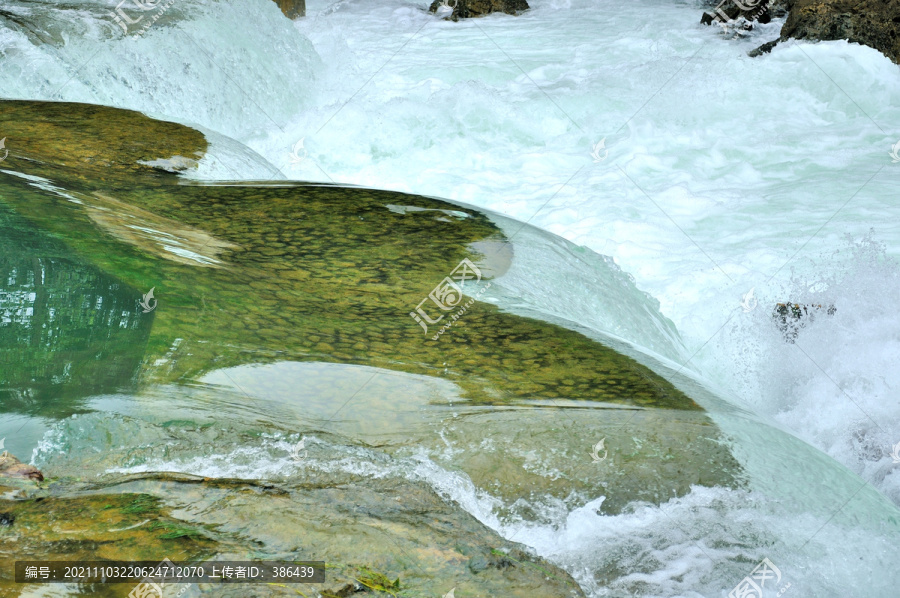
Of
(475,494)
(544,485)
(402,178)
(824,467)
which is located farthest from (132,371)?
(402,178)

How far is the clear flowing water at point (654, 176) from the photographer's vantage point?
2.33 meters

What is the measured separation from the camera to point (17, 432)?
2117 millimetres

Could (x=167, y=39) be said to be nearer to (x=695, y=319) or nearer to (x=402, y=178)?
(x=402, y=178)
